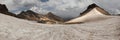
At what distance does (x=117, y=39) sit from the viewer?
2586 centimetres

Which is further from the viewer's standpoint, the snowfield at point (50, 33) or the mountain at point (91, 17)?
the mountain at point (91, 17)

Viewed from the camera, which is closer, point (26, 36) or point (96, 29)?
point (26, 36)

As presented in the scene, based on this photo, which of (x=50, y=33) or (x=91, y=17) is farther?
(x=91, y=17)

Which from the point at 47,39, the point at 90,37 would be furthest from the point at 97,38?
the point at 47,39

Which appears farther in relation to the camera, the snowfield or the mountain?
the mountain

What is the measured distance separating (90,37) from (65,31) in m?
3.38

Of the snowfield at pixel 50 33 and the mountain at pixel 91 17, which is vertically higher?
the mountain at pixel 91 17

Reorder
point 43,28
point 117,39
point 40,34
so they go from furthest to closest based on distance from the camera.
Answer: point 43,28, point 40,34, point 117,39

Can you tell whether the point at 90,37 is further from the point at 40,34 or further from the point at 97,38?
the point at 40,34

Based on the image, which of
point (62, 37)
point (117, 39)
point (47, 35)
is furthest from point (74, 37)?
point (117, 39)

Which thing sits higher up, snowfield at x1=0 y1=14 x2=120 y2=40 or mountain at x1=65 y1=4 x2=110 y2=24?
mountain at x1=65 y1=4 x2=110 y2=24

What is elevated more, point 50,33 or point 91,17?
point 91,17

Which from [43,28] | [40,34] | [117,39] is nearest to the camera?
[117,39]

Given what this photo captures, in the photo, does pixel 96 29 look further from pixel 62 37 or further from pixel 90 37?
pixel 62 37
